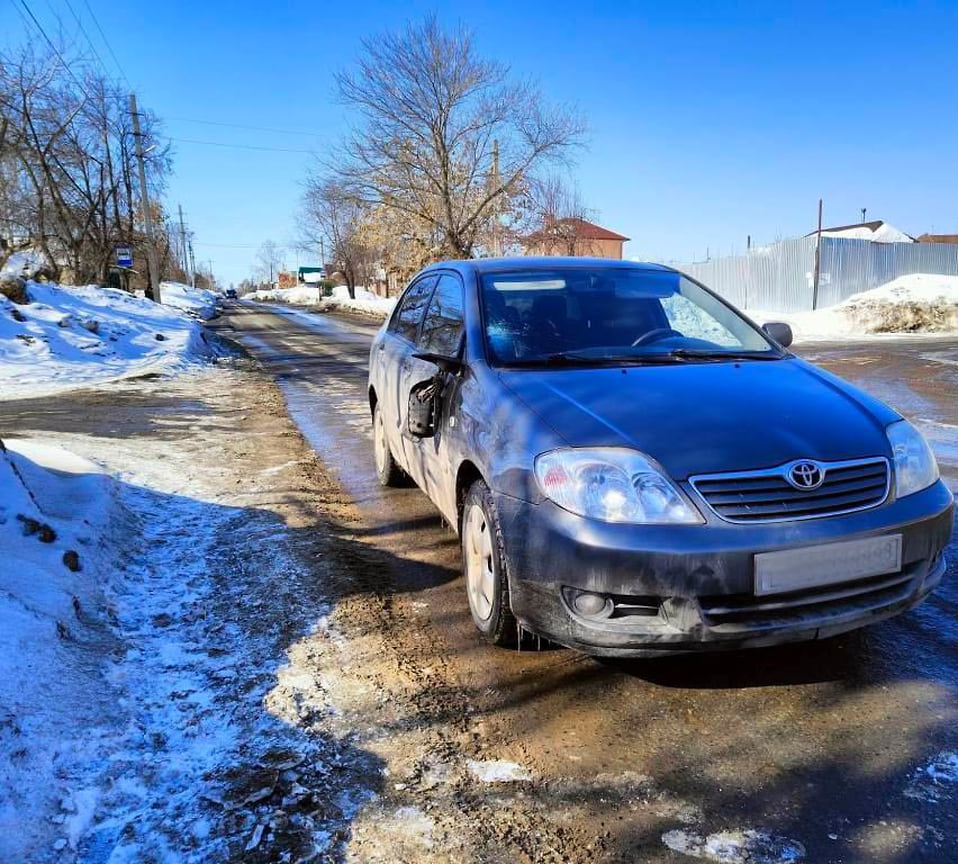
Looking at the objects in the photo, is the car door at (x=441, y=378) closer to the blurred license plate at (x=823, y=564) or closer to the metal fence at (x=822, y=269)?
the blurred license plate at (x=823, y=564)

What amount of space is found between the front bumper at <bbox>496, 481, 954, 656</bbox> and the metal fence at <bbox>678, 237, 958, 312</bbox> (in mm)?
26095

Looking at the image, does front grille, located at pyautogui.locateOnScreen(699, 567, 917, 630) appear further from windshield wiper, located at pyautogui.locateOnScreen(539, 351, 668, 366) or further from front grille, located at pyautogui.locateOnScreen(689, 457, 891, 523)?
windshield wiper, located at pyautogui.locateOnScreen(539, 351, 668, 366)

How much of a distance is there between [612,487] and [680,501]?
226mm

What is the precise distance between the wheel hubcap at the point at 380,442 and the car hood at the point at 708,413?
7.99 feet

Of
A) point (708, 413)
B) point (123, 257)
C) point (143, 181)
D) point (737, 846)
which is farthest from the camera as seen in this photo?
point (143, 181)

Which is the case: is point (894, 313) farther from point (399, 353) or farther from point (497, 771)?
point (497, 771)

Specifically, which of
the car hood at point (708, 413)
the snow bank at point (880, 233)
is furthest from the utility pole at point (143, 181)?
the snow bank at point (880, 233)

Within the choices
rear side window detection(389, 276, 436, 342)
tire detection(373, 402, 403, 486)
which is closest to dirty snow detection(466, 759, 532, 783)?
rear side window detection(389, 276, 436, 342)

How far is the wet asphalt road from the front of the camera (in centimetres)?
206

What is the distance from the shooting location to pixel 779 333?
398 cm

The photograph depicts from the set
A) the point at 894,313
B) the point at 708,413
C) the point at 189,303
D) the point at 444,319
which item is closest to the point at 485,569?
the point at 708,413

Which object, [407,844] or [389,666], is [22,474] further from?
[407,844]

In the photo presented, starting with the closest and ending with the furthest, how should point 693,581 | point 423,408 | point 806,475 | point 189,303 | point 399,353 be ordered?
point 693,581 < point 806,475 < point 423,408 < point 399,353 < point 189,303

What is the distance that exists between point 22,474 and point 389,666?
2725mm
